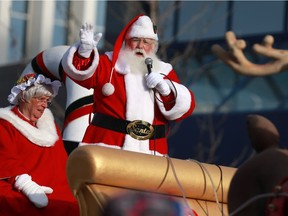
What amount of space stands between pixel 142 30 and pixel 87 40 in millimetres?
599

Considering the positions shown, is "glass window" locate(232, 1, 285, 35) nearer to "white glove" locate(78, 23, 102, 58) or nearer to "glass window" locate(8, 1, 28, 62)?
"glass window" locate(8, 1, 28, 62)

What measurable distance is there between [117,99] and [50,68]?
45.0 inches

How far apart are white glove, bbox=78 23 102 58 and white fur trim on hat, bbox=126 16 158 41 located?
0.50 m

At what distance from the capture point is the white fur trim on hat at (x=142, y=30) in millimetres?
6906

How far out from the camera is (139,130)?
21.9 feet

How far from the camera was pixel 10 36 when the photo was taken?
648 inches

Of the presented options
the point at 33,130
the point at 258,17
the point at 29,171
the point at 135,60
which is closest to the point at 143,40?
the point at 135,60

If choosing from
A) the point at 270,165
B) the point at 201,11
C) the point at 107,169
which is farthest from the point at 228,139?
the point at 270,165

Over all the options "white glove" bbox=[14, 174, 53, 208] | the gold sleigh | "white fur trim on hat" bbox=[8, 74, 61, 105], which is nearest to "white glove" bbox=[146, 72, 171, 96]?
the gold sleigh

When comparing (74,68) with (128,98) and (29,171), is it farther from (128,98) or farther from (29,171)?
(29,171)

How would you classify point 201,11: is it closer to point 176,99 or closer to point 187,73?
point 187,73

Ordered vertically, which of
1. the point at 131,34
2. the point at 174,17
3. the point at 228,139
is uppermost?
the point at 131,34

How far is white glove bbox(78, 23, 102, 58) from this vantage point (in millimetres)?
6371

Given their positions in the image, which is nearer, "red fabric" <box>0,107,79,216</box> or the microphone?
"red fabric" <box>0,107,79,216</box>
